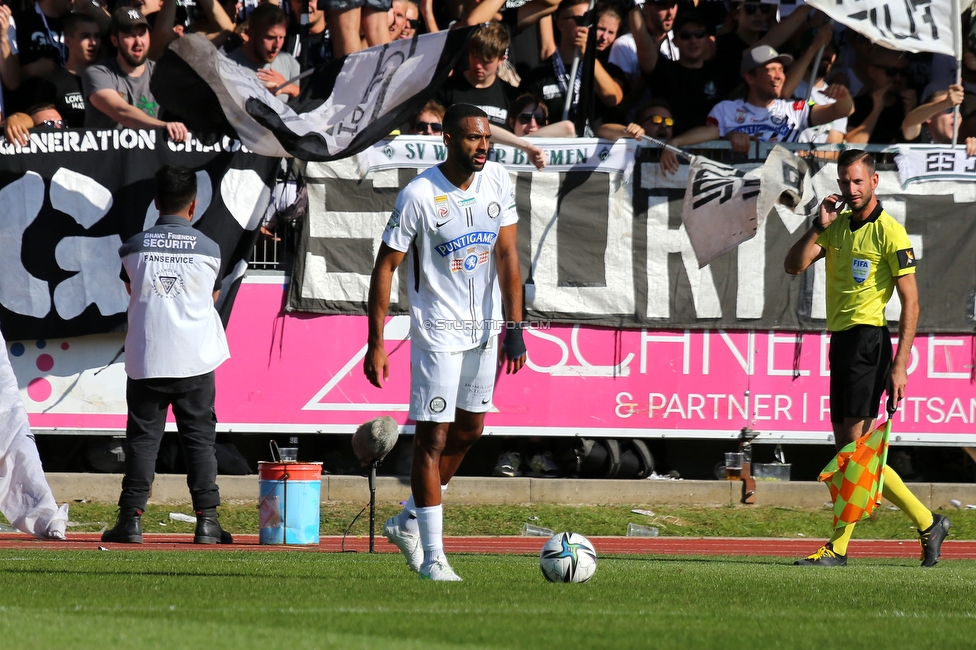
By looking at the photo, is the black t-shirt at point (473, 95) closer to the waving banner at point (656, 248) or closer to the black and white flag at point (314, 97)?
the waving banner at point (656, 248)

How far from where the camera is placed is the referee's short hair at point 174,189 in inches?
380

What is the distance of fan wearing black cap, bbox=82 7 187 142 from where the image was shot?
1242 centimetres

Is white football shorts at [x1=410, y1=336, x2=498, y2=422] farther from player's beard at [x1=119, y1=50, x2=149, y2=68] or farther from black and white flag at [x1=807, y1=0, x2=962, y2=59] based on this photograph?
black and white flag at [x1=807, y1=0, x2=962, y2=59]

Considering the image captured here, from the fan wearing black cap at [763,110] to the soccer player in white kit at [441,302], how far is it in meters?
6.72

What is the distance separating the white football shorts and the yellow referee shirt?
3.10 meters

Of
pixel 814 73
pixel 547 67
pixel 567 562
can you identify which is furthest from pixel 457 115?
pixel 814 73

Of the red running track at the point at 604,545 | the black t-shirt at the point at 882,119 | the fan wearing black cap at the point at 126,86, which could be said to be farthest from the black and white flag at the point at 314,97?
the black t-shirt at the point at 882,119

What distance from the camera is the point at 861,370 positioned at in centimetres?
890

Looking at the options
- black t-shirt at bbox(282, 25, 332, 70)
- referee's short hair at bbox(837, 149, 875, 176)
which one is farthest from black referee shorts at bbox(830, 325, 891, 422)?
black t-shirt at bbox(282, 25, 332, 70)

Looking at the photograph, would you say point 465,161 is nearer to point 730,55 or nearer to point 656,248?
point 656,248

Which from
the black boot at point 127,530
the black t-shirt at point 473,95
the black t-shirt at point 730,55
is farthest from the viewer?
the black t-shirt at point 730,55

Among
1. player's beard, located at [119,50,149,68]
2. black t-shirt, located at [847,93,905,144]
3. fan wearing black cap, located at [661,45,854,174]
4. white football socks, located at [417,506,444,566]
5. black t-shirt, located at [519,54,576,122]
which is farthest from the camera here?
black t-shirt, located at [847,93,905,144]

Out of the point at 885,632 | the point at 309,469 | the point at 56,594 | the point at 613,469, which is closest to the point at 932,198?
the point at 613,469

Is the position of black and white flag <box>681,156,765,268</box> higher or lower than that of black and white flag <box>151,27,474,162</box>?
lower
